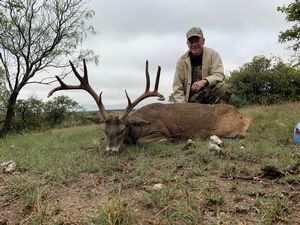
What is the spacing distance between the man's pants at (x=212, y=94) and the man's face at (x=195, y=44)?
2.58 feet

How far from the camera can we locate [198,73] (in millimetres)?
6926

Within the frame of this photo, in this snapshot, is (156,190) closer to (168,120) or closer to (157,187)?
(157,187)

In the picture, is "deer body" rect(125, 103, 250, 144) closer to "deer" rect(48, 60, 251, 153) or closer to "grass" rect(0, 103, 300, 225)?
"deer" rect(48, 60, 251, 153)

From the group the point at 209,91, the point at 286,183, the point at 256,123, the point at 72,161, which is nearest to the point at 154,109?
the point at 209,91

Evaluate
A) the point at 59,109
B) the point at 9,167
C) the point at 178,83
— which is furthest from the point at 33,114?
the point at 9,167

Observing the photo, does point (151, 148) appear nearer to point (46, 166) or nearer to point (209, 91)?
point (46, 166)

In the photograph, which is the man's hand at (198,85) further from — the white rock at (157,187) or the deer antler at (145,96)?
the white rock at (157,187)

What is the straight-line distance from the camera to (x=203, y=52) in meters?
6.86

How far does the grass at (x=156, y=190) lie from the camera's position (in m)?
2.28

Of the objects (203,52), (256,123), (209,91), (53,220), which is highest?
(203,52)

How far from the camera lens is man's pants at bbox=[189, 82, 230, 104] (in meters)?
6.75

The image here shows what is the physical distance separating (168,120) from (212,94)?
54.6 inches

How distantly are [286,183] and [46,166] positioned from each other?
2598 millimetres

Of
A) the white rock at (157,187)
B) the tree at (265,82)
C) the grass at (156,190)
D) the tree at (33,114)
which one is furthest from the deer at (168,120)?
the tree at (33,114)
